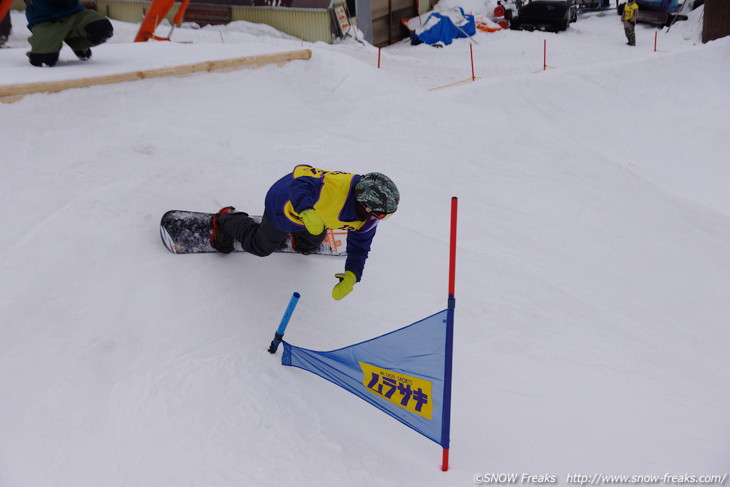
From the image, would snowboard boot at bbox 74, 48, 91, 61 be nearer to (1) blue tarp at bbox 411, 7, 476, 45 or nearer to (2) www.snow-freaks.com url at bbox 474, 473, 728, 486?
(2) www.snow-freaks.com url at bbox 474, 473, 728, 486

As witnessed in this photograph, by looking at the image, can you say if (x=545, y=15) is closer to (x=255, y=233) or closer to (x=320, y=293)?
(x=320, y=293)

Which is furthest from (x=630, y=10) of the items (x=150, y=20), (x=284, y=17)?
(x=150, y=20)

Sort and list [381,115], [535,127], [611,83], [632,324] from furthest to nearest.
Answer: [611,83], [535,127], [381,115], [632,324]

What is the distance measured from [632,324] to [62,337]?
4284mm

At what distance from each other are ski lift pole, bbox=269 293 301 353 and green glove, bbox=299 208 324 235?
15.4 inches

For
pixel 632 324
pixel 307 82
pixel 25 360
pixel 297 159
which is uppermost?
pixel 307 82

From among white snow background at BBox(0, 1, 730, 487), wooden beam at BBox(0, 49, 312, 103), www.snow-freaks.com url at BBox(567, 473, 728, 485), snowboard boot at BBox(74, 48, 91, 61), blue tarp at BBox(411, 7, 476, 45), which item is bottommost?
Answer: www.snow-freaks.com url at BBox(567, 473, 728, 485)

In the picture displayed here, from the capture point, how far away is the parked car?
17.4 metres

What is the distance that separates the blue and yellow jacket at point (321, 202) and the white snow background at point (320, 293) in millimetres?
642

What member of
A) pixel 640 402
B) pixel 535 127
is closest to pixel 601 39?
pixel 535 127

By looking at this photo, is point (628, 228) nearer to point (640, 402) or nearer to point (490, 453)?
point (640, 402)

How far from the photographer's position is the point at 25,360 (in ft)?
11.1

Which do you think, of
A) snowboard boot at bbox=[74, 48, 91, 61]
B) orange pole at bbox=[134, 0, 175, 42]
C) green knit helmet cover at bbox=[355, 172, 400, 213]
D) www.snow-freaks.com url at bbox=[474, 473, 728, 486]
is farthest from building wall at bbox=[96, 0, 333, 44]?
Answer: www.snow-freaks.com url at bbox=[474, 473, 728, 486]

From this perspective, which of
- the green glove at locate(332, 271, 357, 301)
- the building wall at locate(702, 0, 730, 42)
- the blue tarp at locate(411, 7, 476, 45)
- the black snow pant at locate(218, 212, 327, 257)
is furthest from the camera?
the blue tarp at locate(411, 7, 476, 45)
